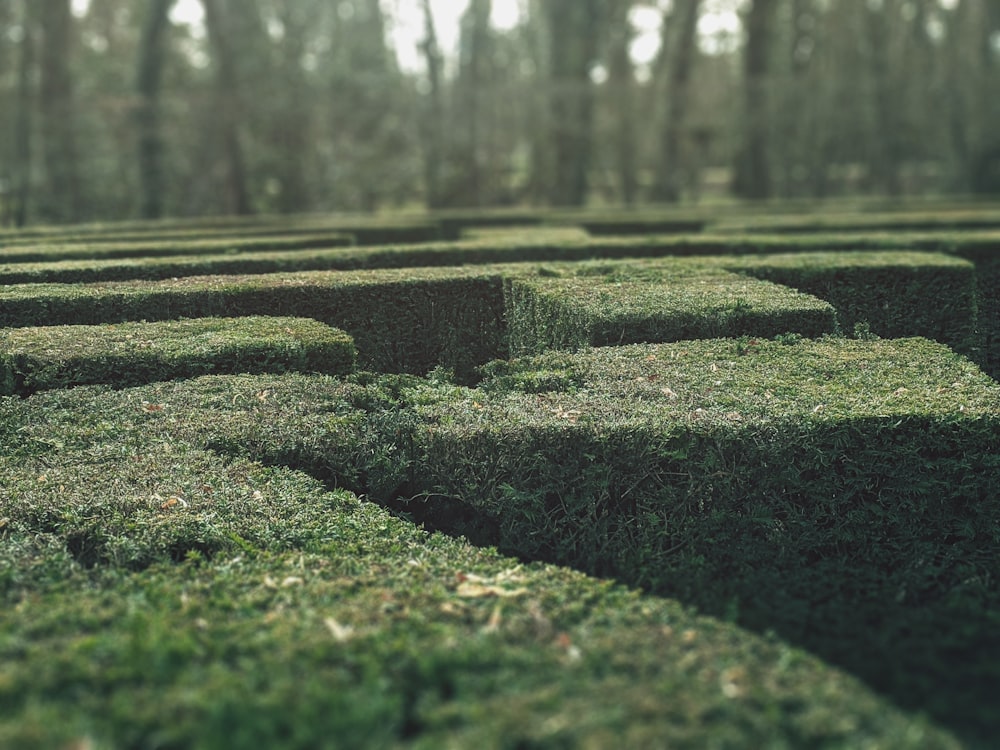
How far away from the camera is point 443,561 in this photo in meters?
3.92

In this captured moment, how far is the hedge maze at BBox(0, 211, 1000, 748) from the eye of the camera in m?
2.63

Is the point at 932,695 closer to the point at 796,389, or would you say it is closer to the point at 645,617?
the point at 645,617

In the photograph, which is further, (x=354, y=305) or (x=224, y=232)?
(x=224, y=232)

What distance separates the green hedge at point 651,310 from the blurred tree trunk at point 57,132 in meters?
16.4

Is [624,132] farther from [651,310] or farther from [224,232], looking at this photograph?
[651,310]

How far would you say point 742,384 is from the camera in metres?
5.15

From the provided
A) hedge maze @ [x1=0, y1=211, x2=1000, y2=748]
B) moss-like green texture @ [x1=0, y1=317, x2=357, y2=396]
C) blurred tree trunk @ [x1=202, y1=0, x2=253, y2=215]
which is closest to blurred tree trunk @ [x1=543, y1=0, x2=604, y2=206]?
blurred tree trunk @ [x1=202, y1=0, x2=253, y2=215]

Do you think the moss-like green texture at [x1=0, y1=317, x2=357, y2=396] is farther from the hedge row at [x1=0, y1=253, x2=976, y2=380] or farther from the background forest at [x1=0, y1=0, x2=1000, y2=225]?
the background forest at [x1=0, y1=0, x2=1000, y2=225]

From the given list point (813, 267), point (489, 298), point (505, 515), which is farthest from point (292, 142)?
point (505, 515)

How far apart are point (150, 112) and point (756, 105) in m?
14.9

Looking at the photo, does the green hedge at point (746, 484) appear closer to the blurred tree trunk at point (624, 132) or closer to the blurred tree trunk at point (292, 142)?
the blurred tree trunk at point (292, 142)

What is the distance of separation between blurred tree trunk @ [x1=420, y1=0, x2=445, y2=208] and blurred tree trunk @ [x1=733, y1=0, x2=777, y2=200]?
8162mm

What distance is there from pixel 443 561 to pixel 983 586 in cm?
205

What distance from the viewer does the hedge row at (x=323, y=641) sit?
8.20ft
